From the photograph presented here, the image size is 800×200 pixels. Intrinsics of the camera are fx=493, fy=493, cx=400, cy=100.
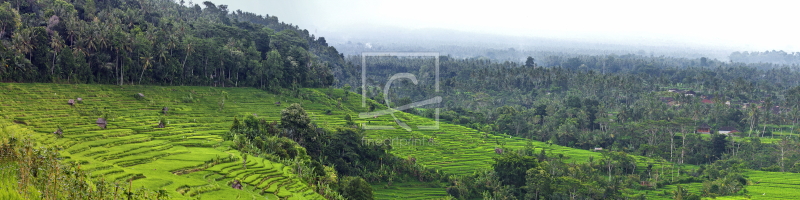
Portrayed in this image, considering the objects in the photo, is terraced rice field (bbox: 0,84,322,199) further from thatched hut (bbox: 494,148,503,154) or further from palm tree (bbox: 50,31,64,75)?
thatched hut (bbox: 494,148,503,154)

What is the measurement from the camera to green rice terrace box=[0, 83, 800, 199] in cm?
2328

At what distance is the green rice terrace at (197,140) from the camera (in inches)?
917

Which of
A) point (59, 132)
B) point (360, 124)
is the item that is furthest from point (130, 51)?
point (360, 124)

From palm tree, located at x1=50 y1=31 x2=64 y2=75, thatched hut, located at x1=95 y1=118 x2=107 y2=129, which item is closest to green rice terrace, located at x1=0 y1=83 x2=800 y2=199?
thatched hut, located at x1=95 y1=118 x2=107 y2=129

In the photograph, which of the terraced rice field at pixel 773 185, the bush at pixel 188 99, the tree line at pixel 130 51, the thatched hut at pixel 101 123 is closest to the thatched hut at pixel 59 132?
the thatched hut at pixel 101 123

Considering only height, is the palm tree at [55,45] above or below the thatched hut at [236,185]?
above

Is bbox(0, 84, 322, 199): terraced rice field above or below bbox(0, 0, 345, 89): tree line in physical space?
below

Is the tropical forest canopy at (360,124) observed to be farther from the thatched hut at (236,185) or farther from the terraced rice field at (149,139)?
the terraced rice field at (149,139)

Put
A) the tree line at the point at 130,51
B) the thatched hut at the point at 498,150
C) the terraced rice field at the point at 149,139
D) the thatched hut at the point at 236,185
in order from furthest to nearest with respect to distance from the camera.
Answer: the thatched hut at the point at 498,150 < the tree line at the point at 130,51 < the thatched hut at the point at 236,185 < the terraced rice field at the point at 149,139

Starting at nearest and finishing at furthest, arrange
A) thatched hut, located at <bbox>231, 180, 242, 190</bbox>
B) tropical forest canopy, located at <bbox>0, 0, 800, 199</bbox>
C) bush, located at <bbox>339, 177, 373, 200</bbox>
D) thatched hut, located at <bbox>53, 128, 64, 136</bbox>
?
thatched hut, located at <bbox>231, 180, 242, 190</bbox> → thatched hut, located at <bbox>53, 128, 64, 136</bbox> → bush, located at <bbox>339, 177, 373, 200</bbox> → tropical forest canopy, located at <bbox>0, 0, 800, 199</bbox>

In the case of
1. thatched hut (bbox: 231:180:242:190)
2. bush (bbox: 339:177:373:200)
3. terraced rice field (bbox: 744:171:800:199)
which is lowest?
terraced rice field (bbox: 744:171:800:199)

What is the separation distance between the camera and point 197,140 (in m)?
31.2

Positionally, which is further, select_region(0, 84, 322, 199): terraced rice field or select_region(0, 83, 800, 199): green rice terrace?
select_region(0, 83, 800, 199): green rice terrace
